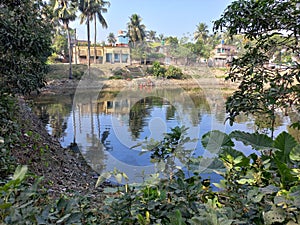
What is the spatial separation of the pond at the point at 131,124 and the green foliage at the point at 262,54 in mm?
791

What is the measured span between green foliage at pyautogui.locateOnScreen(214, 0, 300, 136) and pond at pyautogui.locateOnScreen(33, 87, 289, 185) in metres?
0.79

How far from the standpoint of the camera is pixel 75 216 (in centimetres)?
90

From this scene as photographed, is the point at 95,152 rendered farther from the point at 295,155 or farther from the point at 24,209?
the point at 24,209

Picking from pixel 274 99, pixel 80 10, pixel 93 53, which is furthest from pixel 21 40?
pixel 93 53

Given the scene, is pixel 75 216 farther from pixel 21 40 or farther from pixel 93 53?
pixel 93 53

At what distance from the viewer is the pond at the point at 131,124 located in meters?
5.71

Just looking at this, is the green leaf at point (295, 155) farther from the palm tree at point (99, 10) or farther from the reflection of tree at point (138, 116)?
the palm tree at point (99, 10)

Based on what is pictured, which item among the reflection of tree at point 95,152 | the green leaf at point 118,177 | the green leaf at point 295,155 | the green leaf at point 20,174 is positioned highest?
the green leaf at point 20,174

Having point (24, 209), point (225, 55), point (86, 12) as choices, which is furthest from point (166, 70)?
point (24, 209)

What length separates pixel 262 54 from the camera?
2.57m

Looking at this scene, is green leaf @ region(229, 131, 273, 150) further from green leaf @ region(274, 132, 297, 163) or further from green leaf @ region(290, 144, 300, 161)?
green leaf @ region(290, 144, 300, 161)

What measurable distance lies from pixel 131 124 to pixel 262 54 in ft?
22.2

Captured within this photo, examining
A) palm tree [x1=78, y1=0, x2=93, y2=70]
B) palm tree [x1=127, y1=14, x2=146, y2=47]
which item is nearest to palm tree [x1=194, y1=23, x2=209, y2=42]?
palm tree [x1=127, y1=14, x2=146, y2=47]

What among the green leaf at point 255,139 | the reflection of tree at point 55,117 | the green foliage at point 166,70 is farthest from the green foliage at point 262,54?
the green foliage at point 166,70
